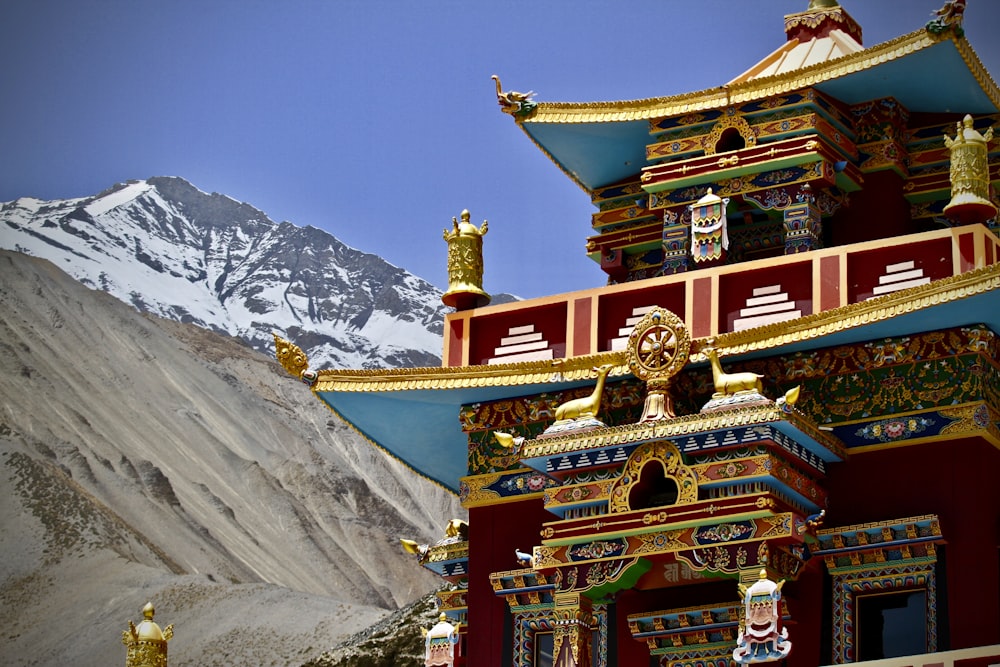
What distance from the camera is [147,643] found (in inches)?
712

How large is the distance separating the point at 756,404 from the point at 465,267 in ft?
12.8

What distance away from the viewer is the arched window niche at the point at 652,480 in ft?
50.4

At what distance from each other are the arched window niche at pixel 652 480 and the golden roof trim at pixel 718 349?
1.00 meters

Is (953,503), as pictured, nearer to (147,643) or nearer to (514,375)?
(514,375)

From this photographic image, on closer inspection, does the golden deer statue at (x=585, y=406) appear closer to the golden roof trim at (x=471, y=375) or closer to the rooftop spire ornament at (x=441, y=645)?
the golden roof trim at (x=471, y=375)

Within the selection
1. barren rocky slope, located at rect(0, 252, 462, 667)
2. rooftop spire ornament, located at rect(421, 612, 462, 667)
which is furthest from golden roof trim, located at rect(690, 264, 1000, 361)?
barren rocky slope, located at rect(0, 252, 462, 667)

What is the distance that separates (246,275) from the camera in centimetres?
12388

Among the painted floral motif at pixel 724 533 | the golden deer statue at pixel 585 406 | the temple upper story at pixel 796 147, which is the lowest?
the painted floral motif at pixel 724 533

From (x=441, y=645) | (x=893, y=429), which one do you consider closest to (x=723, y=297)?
(x=893, y=429)

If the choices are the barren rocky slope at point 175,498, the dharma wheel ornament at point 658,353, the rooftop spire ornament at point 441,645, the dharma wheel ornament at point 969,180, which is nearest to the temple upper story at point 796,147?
Answer: the dharma wheel ornament at point 969,180

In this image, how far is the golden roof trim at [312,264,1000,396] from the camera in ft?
48.8

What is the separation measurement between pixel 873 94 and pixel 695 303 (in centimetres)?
346

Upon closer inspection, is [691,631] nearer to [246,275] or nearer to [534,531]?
[534,531]

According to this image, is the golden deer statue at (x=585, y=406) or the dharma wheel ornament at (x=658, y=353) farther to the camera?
the golden deer statue at (x=585, y=406)
